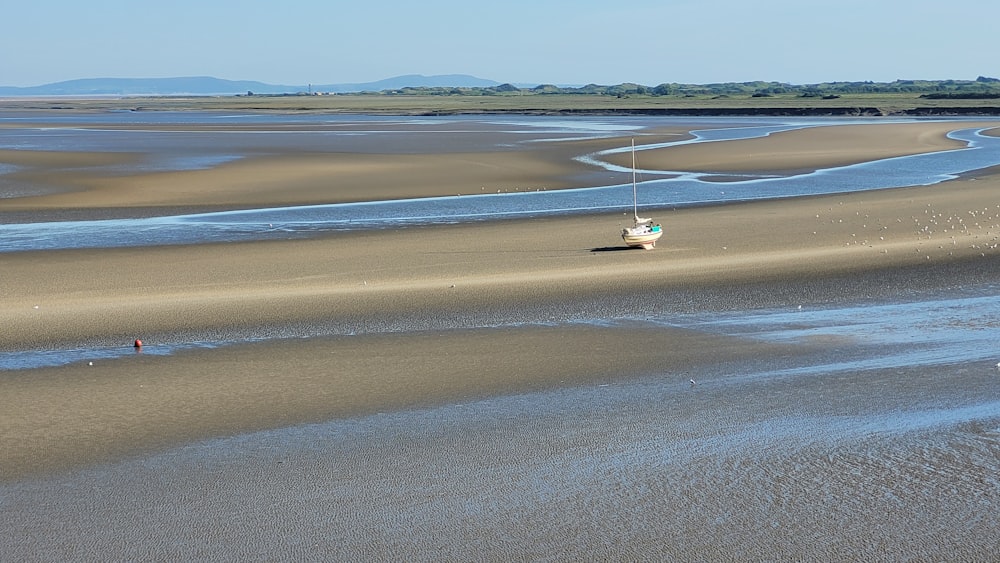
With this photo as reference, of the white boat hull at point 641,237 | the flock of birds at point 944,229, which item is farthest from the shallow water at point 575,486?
the flock of birds at point 944,229

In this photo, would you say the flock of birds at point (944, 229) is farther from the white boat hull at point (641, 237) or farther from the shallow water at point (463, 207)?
the shallow water at point (463, 207)

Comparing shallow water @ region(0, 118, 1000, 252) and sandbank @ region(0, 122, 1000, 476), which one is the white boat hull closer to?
sandbank @ region(0, 122, 1000, 476)

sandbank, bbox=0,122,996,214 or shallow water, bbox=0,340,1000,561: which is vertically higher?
→ shallow water, bbox=0,340,1000,561

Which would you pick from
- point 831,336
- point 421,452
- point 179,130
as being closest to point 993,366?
point 831,336

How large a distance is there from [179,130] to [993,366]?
61.7 m

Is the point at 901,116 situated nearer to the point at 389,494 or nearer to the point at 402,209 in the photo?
the point at 402,209

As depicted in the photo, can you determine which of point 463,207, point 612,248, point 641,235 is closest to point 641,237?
point 641,235

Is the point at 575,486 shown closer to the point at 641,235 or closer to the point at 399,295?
the point at 399,295

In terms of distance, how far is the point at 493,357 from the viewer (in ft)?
38.2

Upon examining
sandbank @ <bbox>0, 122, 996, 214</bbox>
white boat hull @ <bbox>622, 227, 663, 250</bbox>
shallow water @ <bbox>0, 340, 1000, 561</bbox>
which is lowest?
sandbank @ <bbox>0, 122, 996, 214</bbox>

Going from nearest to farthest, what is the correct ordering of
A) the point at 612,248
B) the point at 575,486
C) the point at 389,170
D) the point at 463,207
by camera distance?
the point at 575,486 → the point at 612,248 → the point at 463,207 → the point at 389,170

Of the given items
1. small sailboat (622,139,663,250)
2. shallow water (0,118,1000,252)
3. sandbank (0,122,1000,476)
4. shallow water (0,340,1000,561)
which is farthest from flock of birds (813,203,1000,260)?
shallow water (0,340,1000,561)

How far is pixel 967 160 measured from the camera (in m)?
37.8

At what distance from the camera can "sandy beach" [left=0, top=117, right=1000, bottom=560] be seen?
23.1 ft
